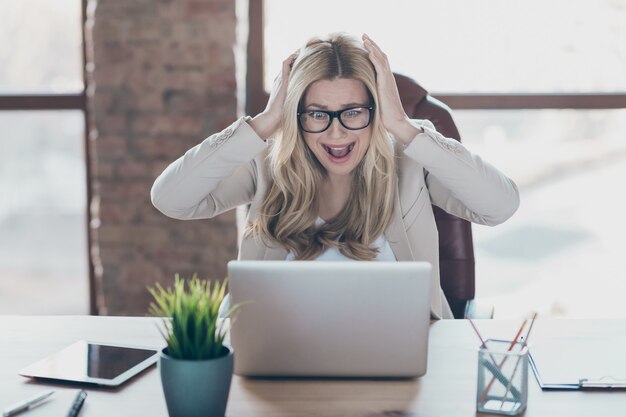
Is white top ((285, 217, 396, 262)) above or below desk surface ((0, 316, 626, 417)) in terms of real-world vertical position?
above

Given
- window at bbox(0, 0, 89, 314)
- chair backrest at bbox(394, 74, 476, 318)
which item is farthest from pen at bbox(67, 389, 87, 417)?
window at bbox(0, 0, 89, 314)

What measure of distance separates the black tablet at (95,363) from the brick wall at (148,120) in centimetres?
139

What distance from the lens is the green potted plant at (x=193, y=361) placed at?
94cm

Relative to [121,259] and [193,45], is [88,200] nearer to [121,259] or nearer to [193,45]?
[121,259]

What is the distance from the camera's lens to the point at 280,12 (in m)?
2.77

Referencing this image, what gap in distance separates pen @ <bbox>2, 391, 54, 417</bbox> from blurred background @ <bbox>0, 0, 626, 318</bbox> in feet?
5.46

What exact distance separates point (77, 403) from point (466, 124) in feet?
6.82

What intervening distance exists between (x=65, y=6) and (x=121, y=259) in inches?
38.5

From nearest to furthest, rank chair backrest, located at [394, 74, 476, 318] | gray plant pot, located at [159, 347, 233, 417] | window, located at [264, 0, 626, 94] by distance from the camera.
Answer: gray plant pot, located at [159, 347, 233, 417] < chair backrest, located at [394, 74, 476, 318] < window, located at [264, 0, 626, 94]

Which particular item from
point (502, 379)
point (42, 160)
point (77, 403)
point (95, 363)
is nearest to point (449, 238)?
point (502, 379)

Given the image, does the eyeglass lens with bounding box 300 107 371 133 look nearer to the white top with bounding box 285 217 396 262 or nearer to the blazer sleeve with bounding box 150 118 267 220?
the blazer sleeve with bounding box 150 118 267 220

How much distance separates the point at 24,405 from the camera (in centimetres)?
101

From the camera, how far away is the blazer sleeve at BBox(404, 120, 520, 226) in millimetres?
1650

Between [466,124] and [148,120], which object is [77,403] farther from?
[466,124]
